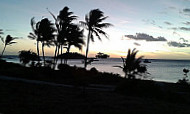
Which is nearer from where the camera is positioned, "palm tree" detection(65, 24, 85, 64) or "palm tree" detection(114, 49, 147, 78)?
"palm tree" detection(114, 49, 147, 78)

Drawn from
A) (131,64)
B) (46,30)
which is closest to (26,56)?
(46,30)

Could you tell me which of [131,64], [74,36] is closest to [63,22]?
[74,36]

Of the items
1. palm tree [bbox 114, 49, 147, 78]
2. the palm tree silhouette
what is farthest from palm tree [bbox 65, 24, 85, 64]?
palm tree [bbox 114, 49, 147, 78]

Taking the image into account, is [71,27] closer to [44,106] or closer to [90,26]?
[90,26]

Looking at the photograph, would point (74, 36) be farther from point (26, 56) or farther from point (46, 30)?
point (26, 56)

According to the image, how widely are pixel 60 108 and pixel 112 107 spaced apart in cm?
183

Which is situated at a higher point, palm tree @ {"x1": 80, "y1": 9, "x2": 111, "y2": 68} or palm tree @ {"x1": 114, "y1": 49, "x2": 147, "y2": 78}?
palm tree @ {"x1": 80, "y1": 9, "x2": 111, "y2": 68}

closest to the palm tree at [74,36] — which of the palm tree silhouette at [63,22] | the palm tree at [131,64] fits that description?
the palm tree silhouette at [63,22]

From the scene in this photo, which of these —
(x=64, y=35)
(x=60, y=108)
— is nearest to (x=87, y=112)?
(x=60, y=108)

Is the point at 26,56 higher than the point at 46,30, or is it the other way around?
the point at 46,30

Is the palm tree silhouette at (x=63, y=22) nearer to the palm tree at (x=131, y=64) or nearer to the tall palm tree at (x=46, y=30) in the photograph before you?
the tall palm tree at (x=46, y=30)

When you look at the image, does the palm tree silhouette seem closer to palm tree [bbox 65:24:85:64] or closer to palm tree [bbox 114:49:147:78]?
palm tree [bbox 65:24:85:64]

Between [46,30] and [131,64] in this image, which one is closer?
[131,64]

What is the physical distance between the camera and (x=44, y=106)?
6398mm
